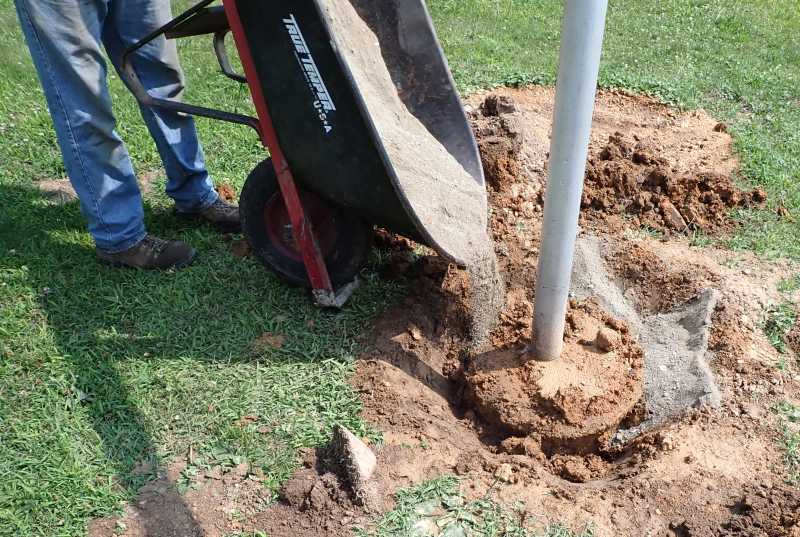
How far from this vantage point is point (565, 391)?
2.98 metres

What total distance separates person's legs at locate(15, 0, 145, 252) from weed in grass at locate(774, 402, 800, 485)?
302 centimetres

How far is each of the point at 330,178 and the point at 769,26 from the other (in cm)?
561

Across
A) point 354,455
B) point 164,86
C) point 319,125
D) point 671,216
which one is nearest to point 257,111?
point 319,125

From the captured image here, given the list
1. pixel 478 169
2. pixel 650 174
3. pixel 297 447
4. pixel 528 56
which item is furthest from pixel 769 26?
pixel 297 447

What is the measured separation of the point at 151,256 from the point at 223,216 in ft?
1.63

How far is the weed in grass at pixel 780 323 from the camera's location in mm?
3217

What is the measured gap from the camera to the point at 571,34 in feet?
7.06

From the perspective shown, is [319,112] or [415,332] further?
[415,332]

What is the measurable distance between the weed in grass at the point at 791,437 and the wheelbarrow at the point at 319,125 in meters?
1.43

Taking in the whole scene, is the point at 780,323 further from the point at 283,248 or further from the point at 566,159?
the point at 283,248

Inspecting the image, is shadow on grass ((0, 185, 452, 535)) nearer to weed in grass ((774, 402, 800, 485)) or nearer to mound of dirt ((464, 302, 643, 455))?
mound of dirt ((464, 302, 643, 455))

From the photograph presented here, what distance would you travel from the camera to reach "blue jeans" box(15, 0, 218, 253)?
9.98 feet

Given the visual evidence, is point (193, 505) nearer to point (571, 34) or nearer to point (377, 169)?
point (377, 169)

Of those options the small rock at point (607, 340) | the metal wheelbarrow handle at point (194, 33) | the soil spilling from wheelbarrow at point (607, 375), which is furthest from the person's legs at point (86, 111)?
the small rock at point (607, 340)
